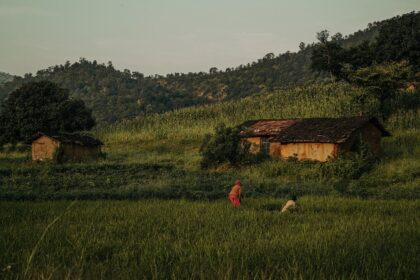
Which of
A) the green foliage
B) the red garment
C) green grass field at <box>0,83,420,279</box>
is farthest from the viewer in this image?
the green foliage

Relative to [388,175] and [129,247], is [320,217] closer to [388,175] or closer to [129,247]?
[129,247]

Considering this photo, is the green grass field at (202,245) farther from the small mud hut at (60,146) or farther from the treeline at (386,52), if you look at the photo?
the treeline at (386,52)

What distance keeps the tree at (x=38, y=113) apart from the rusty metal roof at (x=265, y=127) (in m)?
22.3

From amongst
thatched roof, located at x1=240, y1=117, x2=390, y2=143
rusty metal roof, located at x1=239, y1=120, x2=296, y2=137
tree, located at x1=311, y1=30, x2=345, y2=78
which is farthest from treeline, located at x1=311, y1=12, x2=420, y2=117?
thatched roof, located at x1=240, y1=117, x2=390, y2=143

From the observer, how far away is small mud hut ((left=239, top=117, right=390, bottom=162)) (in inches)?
1217

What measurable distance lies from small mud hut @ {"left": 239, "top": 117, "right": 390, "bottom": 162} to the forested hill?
76377 mm

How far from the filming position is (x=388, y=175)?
2555 cm

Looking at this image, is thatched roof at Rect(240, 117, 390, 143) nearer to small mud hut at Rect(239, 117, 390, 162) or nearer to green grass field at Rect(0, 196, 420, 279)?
small mud hut at Rect(239, 117, 390, 162)

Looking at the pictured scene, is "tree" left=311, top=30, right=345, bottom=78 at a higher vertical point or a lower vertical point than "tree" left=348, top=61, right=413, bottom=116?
higher

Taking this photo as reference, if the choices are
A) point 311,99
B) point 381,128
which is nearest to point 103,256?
point 381,128

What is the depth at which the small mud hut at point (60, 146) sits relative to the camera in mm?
42250

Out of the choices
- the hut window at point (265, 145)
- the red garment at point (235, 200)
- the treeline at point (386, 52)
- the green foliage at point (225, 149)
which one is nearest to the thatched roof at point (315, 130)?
the hut window at point (265, 145)

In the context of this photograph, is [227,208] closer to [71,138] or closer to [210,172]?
[210,172]

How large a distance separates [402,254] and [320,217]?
15.8ft
